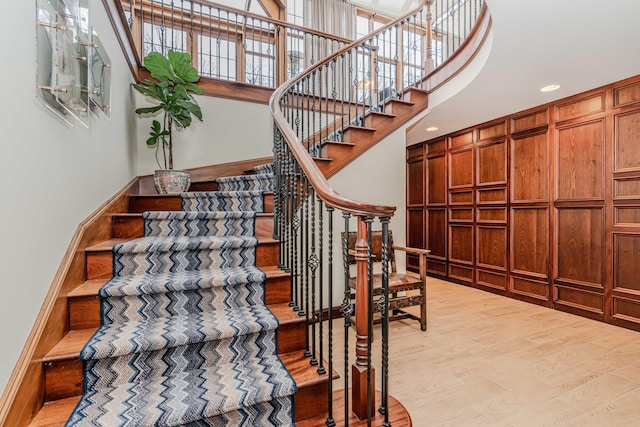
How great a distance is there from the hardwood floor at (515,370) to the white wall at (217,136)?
2404 millimetres

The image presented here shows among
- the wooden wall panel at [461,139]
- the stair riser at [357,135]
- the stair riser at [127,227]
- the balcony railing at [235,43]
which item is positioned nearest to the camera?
the stair riser at [127,227]

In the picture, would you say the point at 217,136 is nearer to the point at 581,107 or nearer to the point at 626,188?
the point at 581,107

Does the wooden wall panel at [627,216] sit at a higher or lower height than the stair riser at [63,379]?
higher

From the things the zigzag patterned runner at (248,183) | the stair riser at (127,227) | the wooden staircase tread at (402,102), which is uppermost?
the wooden staircase tread at (402,102)

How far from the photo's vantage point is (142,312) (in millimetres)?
1548

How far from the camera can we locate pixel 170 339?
4.42ft

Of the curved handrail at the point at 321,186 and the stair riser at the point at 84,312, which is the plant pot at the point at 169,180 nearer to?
the curved handrail at the point at 321,186

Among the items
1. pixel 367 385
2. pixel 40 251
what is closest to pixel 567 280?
pixel 367 385

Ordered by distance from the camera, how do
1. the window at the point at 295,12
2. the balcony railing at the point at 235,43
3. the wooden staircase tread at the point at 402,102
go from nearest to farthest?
the wooden staircase tread at the point at 402,102, the balcony railing at the point at 235,43, the window at the point at 295,12

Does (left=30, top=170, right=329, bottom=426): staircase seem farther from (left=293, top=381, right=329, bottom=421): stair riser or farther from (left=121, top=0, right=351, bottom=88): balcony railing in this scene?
→ (left=121, top=0, right=351, bottom=88): balcony railing

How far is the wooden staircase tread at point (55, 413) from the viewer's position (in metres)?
1.10

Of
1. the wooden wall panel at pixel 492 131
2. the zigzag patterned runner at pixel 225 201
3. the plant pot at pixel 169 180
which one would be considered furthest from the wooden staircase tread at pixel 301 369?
the wooden wall panel at pixel 492 131

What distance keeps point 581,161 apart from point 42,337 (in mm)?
4302

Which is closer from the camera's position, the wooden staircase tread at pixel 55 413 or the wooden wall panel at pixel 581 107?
the wooden staircase tread at pixel 55 413
